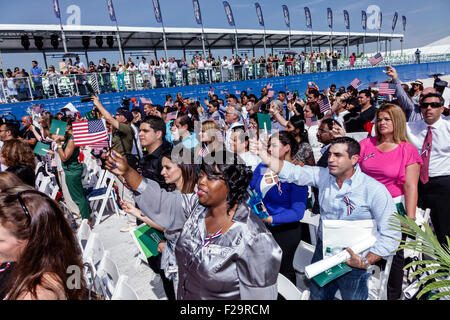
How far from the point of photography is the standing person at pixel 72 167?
4602mm

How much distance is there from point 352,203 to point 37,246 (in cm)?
220

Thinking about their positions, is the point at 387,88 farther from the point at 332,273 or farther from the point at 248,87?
the point at 248,87

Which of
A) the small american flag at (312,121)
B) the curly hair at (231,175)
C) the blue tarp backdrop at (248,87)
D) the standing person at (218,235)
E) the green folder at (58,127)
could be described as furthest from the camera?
the blue tarp backdrop at (248,87)

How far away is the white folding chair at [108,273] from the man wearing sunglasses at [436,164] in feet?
11.2

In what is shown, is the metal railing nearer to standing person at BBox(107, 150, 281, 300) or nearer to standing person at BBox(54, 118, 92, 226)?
standing person at BBox(54, 118, 92, 226)

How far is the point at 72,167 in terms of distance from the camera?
485 centimetres

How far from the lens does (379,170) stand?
2834 millimetres

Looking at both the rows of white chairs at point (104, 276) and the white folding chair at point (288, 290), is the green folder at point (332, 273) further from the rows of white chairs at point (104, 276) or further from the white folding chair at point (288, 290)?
the rows of white chairs at point (104, 276)

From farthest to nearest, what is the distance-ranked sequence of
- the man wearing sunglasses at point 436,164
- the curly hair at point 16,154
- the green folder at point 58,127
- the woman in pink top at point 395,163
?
the green folder at point 58,127
the curly hair at point 16,154
the man wearing sunglasses at point 436,164
the woman in pink top at point 395,163

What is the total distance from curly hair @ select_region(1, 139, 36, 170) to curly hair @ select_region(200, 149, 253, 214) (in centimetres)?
Result: 311

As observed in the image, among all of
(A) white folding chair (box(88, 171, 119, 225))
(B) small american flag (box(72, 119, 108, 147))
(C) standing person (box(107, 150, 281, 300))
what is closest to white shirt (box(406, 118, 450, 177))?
(C) standing person (box(107, 150, 281, 300))

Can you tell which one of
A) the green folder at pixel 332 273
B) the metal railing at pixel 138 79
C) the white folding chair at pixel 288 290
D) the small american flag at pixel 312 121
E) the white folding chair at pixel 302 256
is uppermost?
the metal railing at pixel 138 79

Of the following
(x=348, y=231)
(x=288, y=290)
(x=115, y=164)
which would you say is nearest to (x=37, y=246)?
(x=115, y=164)

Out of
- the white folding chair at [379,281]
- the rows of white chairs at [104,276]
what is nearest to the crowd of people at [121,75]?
the rows of white chairs at [104,276]
